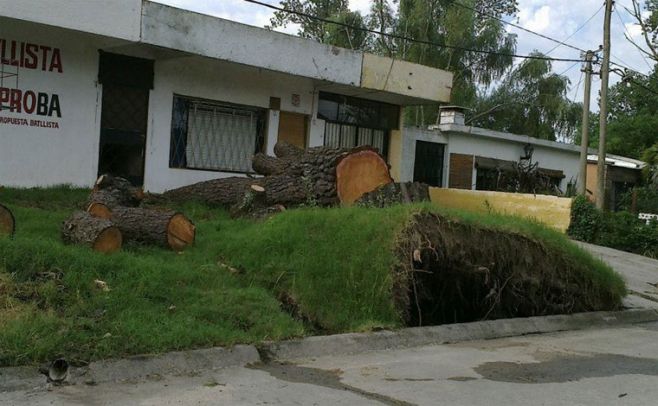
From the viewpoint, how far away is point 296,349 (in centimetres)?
615

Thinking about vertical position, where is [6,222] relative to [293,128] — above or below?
below

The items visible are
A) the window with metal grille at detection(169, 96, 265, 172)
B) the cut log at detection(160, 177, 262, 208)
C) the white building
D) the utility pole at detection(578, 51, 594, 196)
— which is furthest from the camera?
the utility pole at detection(578, 51, 594, 196)

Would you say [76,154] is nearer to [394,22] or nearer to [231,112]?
[231,112]

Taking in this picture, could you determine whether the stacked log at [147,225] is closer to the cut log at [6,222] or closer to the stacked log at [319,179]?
the cut log at [6,222]

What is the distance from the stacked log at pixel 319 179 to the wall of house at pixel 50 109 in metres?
3.03

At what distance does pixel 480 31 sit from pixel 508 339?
87.5ft

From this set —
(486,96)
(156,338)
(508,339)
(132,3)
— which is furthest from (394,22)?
(156,338)

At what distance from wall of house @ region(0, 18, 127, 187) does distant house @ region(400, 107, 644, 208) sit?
33.1ft

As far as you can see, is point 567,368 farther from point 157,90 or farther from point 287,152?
point 157,90

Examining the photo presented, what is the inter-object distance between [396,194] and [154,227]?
13.4 feet

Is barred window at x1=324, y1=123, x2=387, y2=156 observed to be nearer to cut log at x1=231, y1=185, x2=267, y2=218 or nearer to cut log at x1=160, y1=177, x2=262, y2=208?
cut log at x1=160, y1=177, x2=262, y2=208

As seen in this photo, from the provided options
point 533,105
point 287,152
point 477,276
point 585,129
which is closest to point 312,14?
point 533,105

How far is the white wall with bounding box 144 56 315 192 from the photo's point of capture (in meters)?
13.7

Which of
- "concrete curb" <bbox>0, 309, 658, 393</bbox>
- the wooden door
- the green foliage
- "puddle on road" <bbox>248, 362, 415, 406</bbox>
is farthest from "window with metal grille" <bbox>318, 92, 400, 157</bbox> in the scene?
"puddle on road" <bbox>248, 362, 415, 406</bbox>
